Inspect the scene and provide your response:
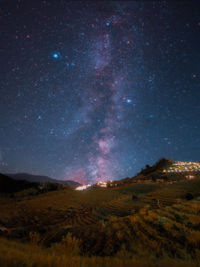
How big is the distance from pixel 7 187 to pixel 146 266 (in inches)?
2197

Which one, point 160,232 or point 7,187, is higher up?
point 160,232

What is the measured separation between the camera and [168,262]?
1.92 m

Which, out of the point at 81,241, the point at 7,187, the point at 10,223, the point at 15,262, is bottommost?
the point at 7,187

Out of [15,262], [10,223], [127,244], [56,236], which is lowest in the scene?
[10,223]

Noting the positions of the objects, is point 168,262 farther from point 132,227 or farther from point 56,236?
point 56,236

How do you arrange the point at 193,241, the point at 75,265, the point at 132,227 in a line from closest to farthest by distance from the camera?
1. the point at 75,265
2. the point at 193,241
3. the point at 132,227

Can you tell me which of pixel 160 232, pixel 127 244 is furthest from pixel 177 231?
pixel 127 244

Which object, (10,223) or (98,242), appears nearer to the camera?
(98,242)

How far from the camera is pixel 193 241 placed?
296 centimetres

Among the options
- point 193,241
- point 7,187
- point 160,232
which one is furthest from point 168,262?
point 7,187

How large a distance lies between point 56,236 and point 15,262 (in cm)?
319

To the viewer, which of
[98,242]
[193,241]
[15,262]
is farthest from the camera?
[98,242]

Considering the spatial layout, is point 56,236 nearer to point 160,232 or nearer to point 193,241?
point 160,232

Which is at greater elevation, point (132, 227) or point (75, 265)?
point (75, 265)
